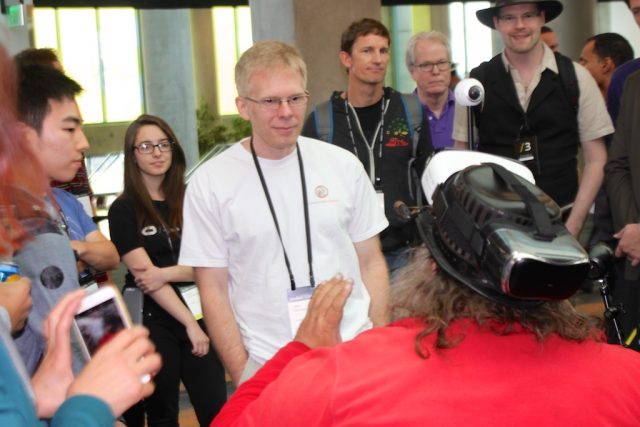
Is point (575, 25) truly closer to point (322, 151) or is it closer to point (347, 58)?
point (347, 58)

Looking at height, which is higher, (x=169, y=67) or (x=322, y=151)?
(x=169, y=67)

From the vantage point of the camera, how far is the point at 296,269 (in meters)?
3.22

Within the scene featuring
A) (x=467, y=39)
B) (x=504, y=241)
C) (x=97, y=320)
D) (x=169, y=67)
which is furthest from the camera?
(x=467, y=39)

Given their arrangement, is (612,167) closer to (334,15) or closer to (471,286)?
(471,286)

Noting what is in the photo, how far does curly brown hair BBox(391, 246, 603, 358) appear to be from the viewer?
5.80 ft

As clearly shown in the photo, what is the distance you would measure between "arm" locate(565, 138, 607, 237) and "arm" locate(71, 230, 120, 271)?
2216 mm

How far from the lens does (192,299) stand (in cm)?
458

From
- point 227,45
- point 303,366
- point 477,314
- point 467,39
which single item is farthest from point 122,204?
point 227,45

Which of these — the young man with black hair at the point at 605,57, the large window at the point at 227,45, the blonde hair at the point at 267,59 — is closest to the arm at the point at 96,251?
the blonde hair at the point at 267,59

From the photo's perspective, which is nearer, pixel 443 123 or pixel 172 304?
pixel 172 304

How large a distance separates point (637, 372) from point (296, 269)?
1598mm

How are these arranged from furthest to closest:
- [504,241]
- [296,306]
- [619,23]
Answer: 1. [619,23]
2. [296,306]
3. [504,241]

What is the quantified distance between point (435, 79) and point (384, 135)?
4.18 ft

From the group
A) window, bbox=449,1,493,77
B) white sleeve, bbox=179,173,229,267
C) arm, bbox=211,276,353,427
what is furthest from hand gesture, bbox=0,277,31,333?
window, bbox=449,1,493,77
